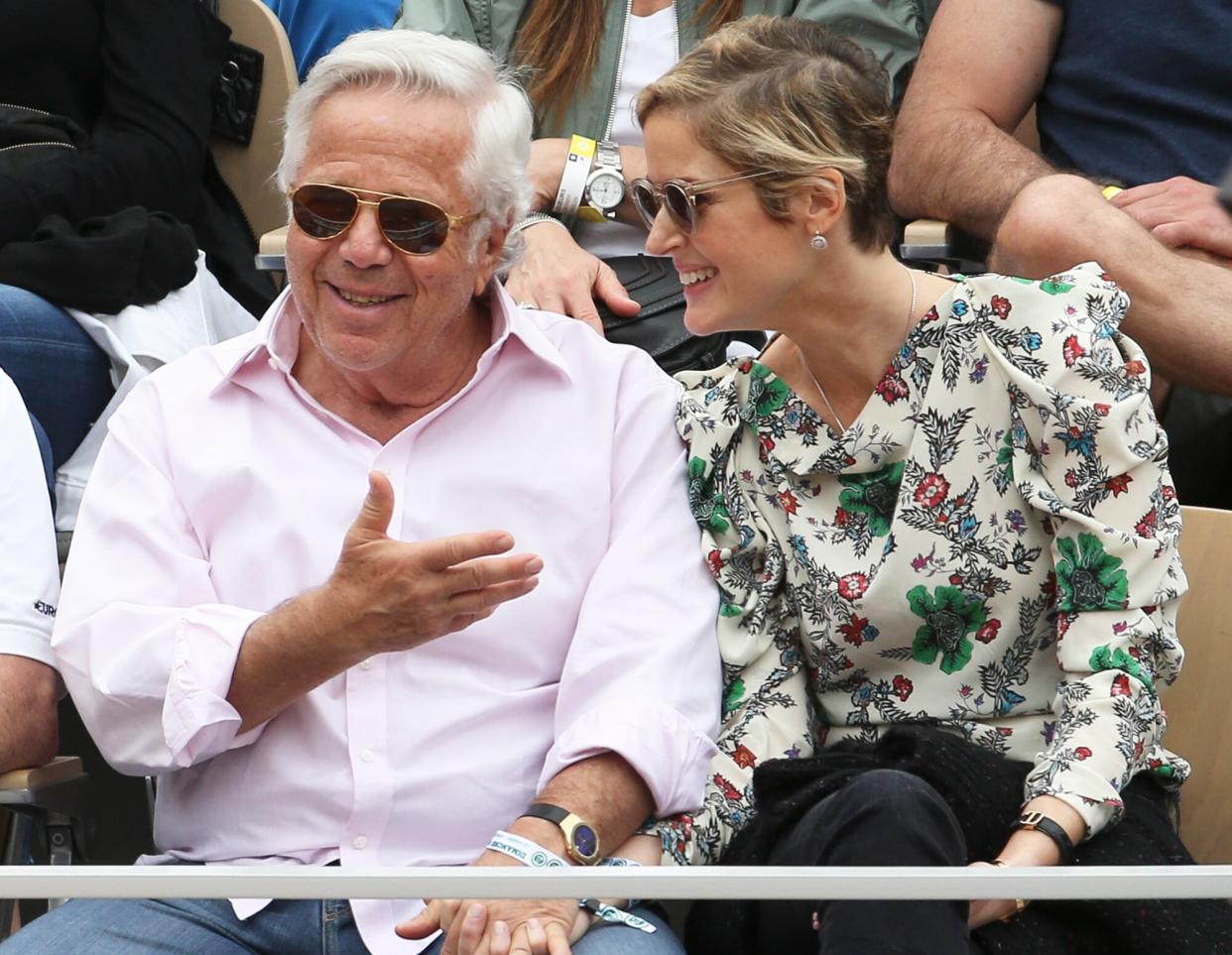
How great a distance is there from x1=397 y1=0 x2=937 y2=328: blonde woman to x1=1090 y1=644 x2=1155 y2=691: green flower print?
136 centimetres

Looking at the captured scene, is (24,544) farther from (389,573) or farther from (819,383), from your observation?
(819,383)

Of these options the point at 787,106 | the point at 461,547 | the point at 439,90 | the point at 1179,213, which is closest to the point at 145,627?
the point at 461,547

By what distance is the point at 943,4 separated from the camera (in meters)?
3.29

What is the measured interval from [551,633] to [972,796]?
588mm

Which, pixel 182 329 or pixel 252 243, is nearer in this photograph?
pixel 182 329

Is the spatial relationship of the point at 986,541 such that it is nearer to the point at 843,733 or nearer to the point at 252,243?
the point at 843,733

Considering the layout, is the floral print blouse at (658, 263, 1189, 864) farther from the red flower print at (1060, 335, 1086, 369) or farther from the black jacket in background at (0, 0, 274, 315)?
the black jacket in background at (0, 0, 274, 315)

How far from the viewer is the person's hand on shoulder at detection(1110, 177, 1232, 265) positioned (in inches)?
108

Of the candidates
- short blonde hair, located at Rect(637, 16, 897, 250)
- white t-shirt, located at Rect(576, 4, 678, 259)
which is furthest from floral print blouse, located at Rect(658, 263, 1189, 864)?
white t-shirt, located at Rect(576, 4, 678, 259)

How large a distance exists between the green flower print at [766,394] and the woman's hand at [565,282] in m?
0.52

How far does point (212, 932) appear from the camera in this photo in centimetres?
198

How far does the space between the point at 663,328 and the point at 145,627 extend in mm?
1105

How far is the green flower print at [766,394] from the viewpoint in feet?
7.29

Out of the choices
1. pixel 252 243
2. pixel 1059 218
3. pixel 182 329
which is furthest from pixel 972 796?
pixel 252 243
